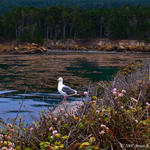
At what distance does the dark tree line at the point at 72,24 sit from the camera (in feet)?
269

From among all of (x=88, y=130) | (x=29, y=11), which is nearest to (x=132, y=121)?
(x=88, y=130)

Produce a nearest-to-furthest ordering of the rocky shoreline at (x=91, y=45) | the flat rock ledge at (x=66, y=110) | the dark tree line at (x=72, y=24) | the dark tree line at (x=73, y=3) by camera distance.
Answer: the flat rock ledge at (x=66, y=110), the rocky shoreline at (x=91, y=45), the dark tree line at (x=72, y=24), the dark tree line at (x=73, y=3)

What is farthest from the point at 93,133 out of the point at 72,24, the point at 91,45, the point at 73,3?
the point at 73,3

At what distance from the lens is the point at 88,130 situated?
9.57ft

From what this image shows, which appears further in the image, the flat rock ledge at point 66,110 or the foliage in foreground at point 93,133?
the flat rock ledge at point 66,110

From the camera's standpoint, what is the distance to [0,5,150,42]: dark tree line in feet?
269

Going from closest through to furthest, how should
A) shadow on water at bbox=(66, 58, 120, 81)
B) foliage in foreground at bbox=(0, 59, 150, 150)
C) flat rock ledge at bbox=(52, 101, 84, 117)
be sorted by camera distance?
foliage in foreground at bbox=(0, 59, 150, 150), flat rock ledge at bbox=(52, 101, 84, 117), shadow on water at bbox=(66, 58, 120, 81)

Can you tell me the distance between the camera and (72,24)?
8512cm

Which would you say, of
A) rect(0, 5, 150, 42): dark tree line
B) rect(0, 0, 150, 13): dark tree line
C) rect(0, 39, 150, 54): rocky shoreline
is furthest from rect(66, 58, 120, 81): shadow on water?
rect(0, 0, 150, 13): dark tree line

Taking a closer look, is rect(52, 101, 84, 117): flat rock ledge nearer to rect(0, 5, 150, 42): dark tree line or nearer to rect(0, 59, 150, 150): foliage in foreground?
rect(0, 59, 150, 150): foliage in foreground

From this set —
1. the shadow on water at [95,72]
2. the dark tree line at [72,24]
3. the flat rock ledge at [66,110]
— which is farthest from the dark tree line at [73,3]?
the flat rock ledge at [66,110]

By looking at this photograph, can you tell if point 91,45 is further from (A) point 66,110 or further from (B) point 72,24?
(A) point 66,110

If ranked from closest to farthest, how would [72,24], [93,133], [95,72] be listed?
[93,133] → [95,72] → [72,24]

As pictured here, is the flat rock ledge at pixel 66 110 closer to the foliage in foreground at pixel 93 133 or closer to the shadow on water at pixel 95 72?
the foliage in foreground at pixel 93 133
